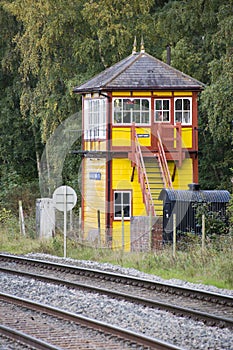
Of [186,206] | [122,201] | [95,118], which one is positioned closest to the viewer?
[186,206]

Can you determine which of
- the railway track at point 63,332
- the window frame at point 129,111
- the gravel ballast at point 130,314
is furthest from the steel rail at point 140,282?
the window frame at point 129,111

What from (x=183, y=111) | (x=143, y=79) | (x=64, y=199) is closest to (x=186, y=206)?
(x=64, y=199)

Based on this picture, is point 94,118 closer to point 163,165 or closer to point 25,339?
point 163,165

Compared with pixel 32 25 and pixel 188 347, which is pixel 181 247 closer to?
pixel 188 347

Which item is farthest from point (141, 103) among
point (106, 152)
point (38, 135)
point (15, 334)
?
point (15, 334)

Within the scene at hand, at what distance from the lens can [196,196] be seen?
78.9 ft

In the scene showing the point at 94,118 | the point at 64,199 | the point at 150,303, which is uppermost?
the point at 94,118

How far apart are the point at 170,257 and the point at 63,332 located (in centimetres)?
795

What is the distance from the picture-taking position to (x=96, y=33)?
117 ft

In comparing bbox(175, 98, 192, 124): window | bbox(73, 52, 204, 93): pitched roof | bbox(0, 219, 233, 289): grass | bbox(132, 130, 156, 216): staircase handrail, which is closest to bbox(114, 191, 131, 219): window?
bbox(132, 130, 156, 216): staircase handrail

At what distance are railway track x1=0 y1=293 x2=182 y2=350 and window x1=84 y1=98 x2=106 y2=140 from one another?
1551cm

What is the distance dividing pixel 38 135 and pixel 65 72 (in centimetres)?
619

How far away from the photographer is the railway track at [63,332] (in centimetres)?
1129

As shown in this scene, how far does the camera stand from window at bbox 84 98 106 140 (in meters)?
29.3
